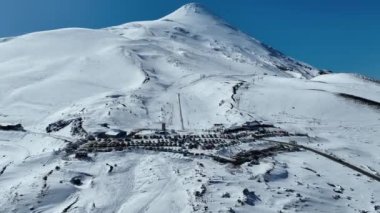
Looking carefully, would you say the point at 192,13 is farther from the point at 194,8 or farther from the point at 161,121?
the point at 161,121

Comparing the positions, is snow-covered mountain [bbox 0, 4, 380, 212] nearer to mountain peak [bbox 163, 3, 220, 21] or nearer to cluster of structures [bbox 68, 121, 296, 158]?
cluster of structures [bbox 68, 121, 296, 158]

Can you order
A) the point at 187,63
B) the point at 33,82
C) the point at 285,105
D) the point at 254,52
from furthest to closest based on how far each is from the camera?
the point at 254,52 < the point at 187,63 < the point at 33,82 < the point at 285,105

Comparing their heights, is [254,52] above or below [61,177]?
above

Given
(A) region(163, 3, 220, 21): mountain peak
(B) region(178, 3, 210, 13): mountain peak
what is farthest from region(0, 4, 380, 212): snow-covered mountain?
(B) region(178, 3, 210, 13): mountain peak

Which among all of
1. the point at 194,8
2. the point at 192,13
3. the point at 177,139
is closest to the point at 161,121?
the point at 177,139

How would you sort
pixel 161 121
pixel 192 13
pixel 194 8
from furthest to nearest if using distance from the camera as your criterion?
pixel 194 8 < pixel 192 13 < pixel 161 121

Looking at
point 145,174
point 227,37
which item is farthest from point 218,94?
point 227,37

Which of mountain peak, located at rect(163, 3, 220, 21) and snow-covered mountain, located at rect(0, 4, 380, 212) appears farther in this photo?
mountain peak, located at rect(163, 3, 220, 21)

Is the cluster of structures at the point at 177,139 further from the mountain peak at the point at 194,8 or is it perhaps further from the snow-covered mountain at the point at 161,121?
the mountain peak at the point at 194,8

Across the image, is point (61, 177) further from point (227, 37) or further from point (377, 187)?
point (227, 37)
